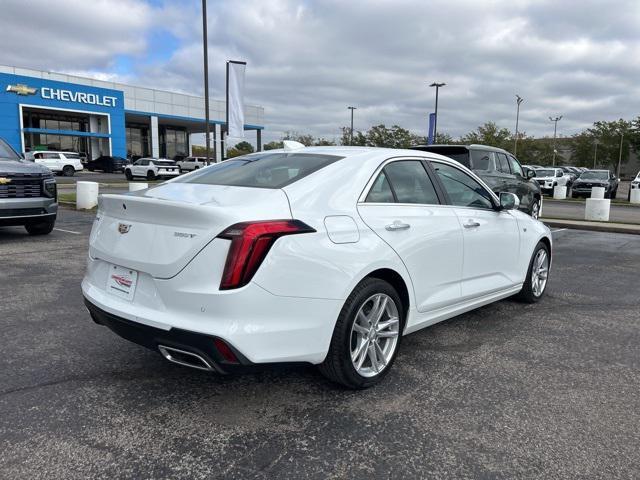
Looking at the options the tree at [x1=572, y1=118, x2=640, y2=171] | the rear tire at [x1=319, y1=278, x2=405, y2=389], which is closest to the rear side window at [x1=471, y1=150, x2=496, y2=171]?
the rear tire at [x1=319, y1=278, x2=405, y2=389]

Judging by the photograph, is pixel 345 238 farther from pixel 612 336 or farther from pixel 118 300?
pixel 612 336

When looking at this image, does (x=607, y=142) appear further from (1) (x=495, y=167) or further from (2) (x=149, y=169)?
(1) (x=495, y=167)

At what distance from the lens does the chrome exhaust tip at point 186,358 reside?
8.95 feet

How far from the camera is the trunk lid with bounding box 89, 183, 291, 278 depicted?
9.01ft

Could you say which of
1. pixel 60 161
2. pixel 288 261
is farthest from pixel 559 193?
pixel 60 161

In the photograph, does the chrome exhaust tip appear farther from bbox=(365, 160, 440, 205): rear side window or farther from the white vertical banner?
the white vertical banner

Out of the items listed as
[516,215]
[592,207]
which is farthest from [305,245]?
[592,207]

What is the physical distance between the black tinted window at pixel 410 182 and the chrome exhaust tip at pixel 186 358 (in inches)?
67.9

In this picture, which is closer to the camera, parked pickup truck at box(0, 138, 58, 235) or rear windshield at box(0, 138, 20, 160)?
parked pickup truck at box(0, 138, 58, 235)

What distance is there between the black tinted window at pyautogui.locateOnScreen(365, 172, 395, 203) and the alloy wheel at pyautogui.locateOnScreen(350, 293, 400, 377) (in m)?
0.63

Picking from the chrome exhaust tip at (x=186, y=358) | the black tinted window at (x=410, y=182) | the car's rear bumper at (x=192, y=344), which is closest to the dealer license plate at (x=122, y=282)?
the car's rear bumper at (x=192, y=344)

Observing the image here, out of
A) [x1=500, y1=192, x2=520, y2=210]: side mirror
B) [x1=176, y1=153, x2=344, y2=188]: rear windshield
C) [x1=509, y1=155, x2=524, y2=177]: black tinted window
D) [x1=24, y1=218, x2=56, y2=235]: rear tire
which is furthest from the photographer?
[x1=509, y1=155, x2=524, y2=177]: black tinted window

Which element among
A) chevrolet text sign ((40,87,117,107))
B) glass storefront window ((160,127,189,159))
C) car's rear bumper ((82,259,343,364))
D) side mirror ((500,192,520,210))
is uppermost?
chevrolet text sign ((40,87,117,107))

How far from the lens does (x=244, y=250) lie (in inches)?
105
